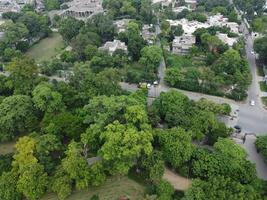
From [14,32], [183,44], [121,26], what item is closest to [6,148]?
[14,32]

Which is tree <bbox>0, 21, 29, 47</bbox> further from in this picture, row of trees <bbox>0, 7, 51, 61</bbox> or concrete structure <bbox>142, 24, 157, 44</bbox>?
concrete structure <bbox>142, 24, 157, 44</bbox>

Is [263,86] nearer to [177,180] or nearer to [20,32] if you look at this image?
[177,180]

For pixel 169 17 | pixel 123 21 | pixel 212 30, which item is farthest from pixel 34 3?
pixel 212 30

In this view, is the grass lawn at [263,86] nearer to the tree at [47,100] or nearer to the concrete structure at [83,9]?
the tree at [47,100]

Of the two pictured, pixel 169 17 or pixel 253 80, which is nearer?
pixel 253 80

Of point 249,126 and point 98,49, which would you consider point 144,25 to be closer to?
point 98,49

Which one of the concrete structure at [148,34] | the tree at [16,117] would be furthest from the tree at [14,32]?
the tree at [16,117]

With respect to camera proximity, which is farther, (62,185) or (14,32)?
(14,32)
